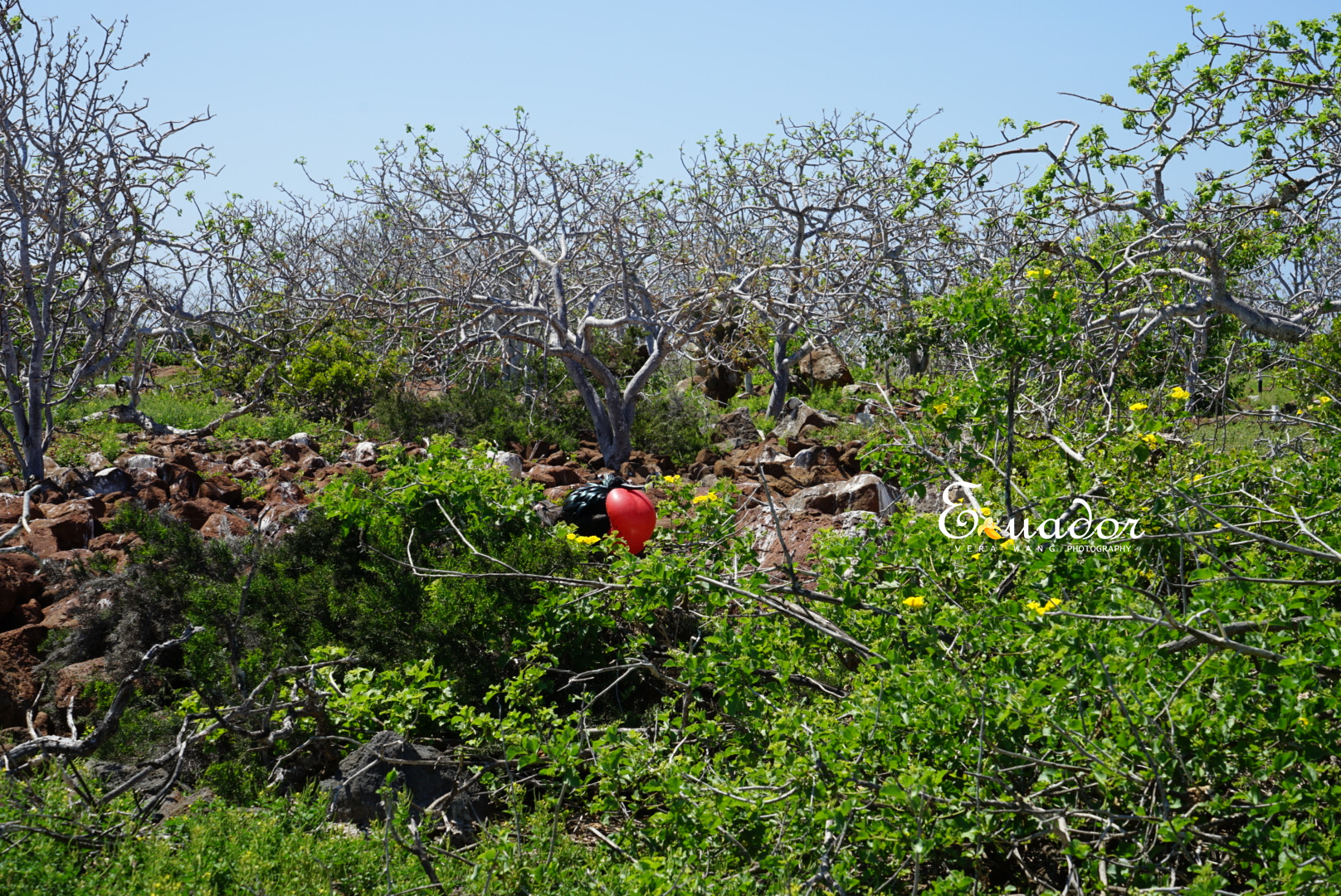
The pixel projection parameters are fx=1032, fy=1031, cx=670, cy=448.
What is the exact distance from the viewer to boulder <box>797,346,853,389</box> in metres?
14.3

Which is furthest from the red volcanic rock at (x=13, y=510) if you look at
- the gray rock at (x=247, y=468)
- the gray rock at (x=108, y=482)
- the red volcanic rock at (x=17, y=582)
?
the gray rock at (x=247, y=468)

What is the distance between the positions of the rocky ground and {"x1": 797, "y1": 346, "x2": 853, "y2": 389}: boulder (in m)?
3.47

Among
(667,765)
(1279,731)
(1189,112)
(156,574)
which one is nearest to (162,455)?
(156,574)

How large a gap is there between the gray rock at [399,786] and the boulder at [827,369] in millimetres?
11233

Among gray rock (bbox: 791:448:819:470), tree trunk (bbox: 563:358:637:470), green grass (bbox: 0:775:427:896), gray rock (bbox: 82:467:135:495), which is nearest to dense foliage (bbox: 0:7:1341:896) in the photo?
green grass (bbox: 0:775:427:896)

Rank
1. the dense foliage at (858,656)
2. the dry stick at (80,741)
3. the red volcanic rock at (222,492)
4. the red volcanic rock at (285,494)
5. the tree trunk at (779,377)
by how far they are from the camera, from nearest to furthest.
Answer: the dense foliage at (858,656)
the dry stick at (80,741)
the red volcanic rock at (222,492)
the red volcanic rock at (285,494)
the tree trunk at (779,377)

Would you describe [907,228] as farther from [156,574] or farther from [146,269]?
[156,574]

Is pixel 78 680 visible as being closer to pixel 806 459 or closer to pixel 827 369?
pixel 806 459

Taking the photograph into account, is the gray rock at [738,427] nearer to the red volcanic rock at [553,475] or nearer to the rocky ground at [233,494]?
the rocky ground at [233,494]

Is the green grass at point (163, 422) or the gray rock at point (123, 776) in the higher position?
the green grass at point (163, 422)

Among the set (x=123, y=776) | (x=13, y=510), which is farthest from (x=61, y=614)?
(x=13, y=510)

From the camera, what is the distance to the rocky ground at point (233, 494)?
490cm

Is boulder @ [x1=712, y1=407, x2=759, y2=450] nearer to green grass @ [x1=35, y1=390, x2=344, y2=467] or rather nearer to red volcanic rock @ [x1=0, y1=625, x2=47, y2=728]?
green grass @ [x1=35, y1=390, x2=344, y2=467]

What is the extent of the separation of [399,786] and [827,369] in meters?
11.6
